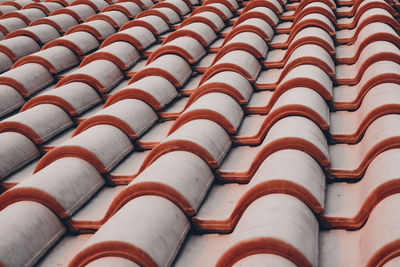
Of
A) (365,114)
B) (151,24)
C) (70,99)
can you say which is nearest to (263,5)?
(151,24)

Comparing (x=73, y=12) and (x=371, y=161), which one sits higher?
(x=73, y=12)

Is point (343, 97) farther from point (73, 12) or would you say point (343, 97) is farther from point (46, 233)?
point (73, 12)

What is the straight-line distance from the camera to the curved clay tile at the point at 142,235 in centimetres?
189

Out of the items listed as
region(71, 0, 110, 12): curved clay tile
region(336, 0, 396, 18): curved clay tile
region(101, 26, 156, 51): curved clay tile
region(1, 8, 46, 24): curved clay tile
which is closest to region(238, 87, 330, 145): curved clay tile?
region(101, 26, 156, 51): curved clay tile

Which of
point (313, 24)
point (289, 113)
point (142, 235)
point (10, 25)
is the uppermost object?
point (10, 25)

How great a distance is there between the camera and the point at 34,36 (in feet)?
16.4

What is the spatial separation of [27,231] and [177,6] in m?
3.86

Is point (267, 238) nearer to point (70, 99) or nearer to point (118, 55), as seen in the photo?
point (70, 99)

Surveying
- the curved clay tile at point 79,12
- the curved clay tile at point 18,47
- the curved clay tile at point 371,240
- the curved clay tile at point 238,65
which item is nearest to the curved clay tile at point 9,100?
the curved clay tile at point 18,47

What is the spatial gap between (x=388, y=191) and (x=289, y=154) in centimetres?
52

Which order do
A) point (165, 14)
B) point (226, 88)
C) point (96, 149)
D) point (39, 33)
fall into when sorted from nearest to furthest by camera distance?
point (96, 149) < point (226, 88) < point (39, 33) < point (165, 14)

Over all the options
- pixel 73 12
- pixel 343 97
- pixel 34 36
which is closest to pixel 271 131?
pixel 343 97

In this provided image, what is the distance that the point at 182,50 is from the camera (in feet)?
13.3

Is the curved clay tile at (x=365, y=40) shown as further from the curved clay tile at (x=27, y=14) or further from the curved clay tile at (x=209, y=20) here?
the curved clay tile at (x=27, y=14)
